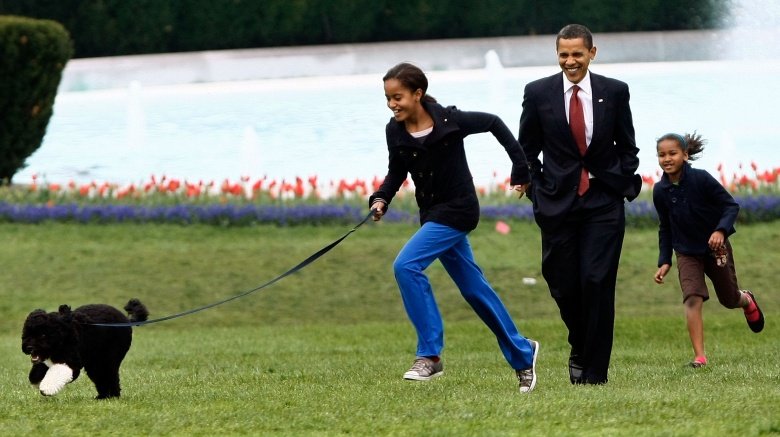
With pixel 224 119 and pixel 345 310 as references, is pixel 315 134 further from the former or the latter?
pixel 345 310

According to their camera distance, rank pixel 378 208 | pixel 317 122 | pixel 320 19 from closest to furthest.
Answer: pixel 378 208, pixel 317 122, pixel 320 19

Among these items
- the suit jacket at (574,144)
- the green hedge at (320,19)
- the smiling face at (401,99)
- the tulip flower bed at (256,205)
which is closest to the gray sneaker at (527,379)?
the suit jacket at (574,144)

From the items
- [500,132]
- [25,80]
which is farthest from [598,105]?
[25,80]

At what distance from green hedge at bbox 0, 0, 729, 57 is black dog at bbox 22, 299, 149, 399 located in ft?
72.4

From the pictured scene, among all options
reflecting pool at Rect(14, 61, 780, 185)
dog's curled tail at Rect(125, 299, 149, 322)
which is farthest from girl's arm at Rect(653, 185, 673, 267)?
reflecting pool at Rect(14, 61, 780, 185)

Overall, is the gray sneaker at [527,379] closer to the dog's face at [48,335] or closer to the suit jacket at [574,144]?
the suit jacket at [574,144]

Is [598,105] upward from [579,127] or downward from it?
upward

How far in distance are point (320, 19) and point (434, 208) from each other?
23.5 m

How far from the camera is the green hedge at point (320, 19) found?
1139 inches

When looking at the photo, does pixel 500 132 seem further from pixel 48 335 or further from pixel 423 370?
pixel 48 335

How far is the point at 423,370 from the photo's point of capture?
7383mm

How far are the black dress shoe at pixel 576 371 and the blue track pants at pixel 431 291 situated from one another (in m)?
0.24

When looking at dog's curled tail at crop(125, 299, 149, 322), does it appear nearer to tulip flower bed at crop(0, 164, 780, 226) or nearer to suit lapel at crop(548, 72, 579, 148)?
suit lapel at crop(548, 72, 579, 148)

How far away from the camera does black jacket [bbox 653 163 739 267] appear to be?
8.65 meters
